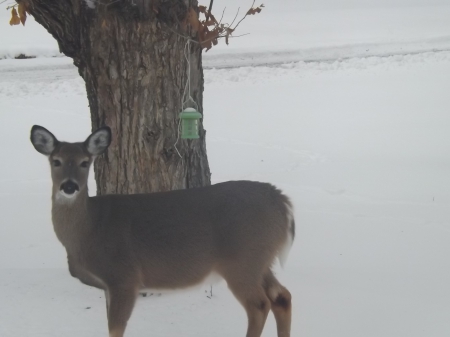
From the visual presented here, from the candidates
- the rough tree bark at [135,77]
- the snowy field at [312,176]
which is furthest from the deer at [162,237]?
the rough tree bark at [135,77]

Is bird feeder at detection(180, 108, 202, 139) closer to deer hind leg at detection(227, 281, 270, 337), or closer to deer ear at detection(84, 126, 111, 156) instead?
deer ear at detection(84, 126, 111, 156)

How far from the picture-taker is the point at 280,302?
15.1ft

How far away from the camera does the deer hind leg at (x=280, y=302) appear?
4.59 metres

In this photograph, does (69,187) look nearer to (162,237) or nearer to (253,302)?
(162,237)

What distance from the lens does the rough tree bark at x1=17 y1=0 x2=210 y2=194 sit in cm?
528

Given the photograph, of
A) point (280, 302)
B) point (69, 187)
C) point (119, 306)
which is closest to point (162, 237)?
point (119, 306)

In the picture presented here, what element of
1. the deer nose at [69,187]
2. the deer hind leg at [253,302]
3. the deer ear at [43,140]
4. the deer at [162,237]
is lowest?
the deer hind leg at [253,302]

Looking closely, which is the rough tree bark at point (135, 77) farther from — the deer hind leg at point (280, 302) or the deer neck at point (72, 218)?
the deer hind leg at point (280, 302)

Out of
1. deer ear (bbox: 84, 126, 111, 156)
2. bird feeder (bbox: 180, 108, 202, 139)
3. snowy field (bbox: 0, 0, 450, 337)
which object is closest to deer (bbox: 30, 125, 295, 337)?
deer ear (bbox: 84, 126, 111, 156)

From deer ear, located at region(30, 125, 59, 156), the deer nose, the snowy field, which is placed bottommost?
the snowy field

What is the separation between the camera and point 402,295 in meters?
5.45

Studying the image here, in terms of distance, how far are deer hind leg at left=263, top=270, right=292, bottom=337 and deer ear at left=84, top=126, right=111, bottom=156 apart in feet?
4.19

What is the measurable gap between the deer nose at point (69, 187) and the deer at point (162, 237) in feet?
0.18

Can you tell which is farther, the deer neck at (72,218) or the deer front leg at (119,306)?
the deer neck at (72,218)
